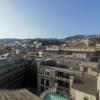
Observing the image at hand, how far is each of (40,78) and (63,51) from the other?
36.6 m

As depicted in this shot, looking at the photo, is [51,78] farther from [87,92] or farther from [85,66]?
[87,92]

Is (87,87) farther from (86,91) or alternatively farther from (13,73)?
(13,73)

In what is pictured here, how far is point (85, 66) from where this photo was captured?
4200 centimetres

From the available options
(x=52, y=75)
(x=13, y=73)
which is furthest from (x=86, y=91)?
(x=13, y=73)

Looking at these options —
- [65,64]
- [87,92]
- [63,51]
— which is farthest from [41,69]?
[63,51]

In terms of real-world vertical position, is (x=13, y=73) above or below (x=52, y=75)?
above

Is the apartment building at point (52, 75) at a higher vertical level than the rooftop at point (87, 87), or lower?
lower

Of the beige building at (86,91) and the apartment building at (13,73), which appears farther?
the apartment building at (13,73)

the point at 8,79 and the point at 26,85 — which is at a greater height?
the point at 8,79

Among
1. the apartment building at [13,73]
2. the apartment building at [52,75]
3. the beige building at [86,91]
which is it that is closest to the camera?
the beige building at [86,91]

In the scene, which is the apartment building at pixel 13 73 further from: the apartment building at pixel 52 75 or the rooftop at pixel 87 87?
the rooftop at pixel 87 87

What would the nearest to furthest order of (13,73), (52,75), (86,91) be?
(86,91)
(52,75)
(13,73)

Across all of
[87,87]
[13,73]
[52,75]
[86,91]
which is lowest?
[52,75]

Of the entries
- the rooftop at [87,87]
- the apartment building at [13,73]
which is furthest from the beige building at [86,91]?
the apartment building at [13,73]
